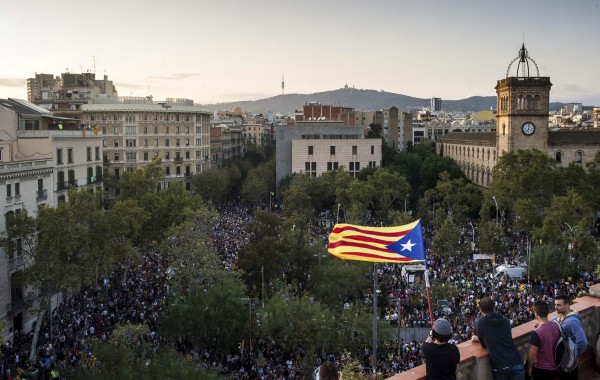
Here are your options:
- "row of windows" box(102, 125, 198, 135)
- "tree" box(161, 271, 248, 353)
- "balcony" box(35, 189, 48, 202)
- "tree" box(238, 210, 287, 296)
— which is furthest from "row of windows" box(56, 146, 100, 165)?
"row of windows" box(102, 125, 198, 135)

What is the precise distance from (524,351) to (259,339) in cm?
2306

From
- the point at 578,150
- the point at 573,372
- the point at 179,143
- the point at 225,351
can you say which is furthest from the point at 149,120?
the point at 573,372

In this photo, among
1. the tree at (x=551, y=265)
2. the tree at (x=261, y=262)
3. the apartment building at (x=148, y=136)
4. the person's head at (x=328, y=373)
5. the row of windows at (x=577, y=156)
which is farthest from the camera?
the apartment building at (x=148, y=136)

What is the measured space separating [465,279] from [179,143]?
5488 cm

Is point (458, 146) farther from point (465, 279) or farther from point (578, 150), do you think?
point (465, 279)

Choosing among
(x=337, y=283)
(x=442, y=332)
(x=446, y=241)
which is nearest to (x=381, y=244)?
(x=442, y=332)

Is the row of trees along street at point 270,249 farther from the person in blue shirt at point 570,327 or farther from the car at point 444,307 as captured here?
the person in blue shirt at point 570,327

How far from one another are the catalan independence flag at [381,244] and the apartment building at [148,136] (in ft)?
219

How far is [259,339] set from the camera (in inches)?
1272

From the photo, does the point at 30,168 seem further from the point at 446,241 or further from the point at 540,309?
the point at 540,309

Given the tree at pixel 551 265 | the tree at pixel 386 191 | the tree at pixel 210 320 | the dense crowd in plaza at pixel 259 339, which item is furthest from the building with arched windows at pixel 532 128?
the tree at pixel 210 320

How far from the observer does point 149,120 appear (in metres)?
86.2

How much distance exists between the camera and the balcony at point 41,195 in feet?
125

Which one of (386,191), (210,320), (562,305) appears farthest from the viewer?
(386,191)
